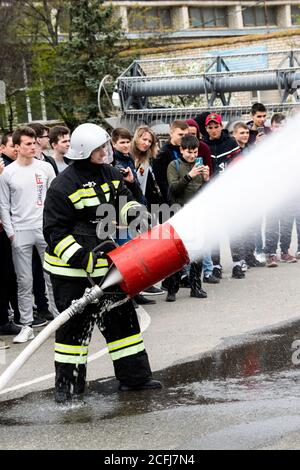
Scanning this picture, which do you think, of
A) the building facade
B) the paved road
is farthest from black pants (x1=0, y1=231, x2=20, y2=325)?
the building facade

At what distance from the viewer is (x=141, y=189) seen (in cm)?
965

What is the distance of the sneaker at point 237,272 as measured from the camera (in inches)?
411

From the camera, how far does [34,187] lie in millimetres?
8500

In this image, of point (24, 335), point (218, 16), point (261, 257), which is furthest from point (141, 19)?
point (24, 335)

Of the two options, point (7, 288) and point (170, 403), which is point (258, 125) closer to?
point (7, 288)

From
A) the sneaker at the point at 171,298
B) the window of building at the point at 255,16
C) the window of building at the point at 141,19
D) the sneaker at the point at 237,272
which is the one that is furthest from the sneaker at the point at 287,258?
the window of building at the point at 255,16

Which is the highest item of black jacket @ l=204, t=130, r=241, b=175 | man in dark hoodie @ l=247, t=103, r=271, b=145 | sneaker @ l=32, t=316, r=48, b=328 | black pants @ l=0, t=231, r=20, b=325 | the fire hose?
man in dark hoodie @ l=247, t=103, r=271, b=145

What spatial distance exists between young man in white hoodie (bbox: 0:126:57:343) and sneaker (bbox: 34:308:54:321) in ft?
1.20

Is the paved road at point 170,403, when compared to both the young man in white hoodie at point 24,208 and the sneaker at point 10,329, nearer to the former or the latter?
the sneaker at point 10,329

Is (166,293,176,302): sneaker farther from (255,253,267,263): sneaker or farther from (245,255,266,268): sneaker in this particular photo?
(255,253,267,263): sneaker

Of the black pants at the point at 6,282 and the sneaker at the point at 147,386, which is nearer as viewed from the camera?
the sneaker at the point at 147,386

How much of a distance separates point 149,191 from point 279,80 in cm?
397

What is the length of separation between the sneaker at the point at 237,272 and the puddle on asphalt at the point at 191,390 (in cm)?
346

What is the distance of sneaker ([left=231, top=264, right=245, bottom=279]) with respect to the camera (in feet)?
34.3
